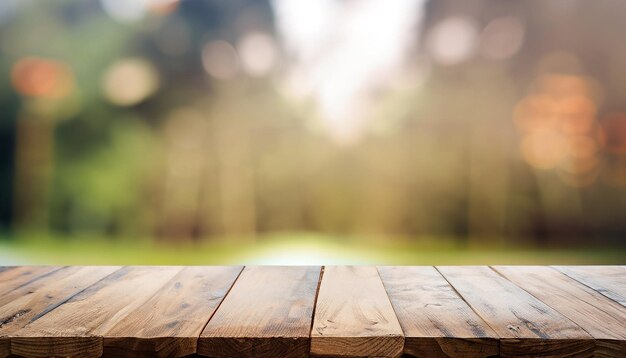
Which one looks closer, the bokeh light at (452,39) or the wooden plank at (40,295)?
the wooden plank at (40,295)

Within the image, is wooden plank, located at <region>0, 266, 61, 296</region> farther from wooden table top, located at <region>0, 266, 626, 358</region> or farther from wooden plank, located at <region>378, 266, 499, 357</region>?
wooden plank, located at <region>378, 266, 499, 357</region>

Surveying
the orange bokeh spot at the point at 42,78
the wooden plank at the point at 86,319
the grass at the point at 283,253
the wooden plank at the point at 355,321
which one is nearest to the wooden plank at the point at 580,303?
the wooden plank at the point at 355,321

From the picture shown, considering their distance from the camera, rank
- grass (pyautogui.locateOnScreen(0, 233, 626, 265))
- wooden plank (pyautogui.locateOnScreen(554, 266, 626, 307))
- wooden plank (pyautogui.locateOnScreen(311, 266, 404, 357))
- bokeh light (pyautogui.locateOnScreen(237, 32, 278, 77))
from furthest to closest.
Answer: bokeh light (pyautogui.locateOnScreen(237, 32, 278, 77)) → grass (pyautogui.locateOnScreen(0, 233, 626, 265)) → wooden plank (pyautogui.locateOnScreen(554, 266, 626, 307)) → wooden plank (pyautogui.locateOnScreen(311, 266, 404, 357))

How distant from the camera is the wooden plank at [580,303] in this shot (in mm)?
951

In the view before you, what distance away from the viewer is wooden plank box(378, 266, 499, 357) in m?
0.94

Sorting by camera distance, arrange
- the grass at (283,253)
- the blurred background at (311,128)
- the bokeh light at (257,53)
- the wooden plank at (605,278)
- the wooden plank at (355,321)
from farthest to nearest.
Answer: the bokeh light at (257,53)
the blurred background at (311,128)
the grass at (283,253)
the wooden plank at (605,278)
the wooden plank at (355,321)

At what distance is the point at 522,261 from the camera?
275cm

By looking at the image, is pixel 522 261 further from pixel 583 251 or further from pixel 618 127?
pixel 618 127

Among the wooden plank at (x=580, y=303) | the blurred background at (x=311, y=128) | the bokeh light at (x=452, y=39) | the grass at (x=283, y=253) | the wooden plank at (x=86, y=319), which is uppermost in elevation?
the bokeh light at (x=452, y=39)

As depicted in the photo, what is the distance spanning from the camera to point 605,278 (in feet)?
4.55

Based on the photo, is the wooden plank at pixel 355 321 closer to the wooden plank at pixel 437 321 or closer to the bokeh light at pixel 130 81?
the wooden plank at pixel 437 321

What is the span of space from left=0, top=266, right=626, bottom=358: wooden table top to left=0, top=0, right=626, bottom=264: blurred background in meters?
1.47

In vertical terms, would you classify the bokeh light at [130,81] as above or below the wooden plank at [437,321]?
above

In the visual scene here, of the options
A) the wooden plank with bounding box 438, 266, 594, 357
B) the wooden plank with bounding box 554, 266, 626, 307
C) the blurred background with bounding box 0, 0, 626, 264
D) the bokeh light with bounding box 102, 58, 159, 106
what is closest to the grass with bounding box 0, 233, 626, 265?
the blurred background with bounding box 0, 0, 626, 264
